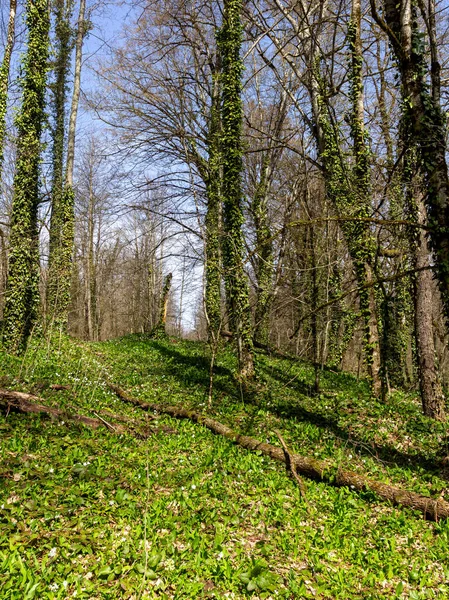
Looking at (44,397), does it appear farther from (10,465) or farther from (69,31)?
(69,31)

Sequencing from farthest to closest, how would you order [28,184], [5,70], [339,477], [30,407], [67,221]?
[67,221] < [28,184] < [5,70] < [30,407] < [339,477]

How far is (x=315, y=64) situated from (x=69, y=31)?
48.1 feet

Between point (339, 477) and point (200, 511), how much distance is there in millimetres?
2431

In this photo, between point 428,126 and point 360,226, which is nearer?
point 428,126

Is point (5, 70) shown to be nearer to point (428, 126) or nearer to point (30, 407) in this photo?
point (30, 407)

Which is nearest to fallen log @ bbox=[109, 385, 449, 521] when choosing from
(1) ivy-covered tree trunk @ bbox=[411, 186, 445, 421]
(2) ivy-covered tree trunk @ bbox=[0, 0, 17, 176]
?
(1) ivy-covered tree trunk @ bbox=[411, 186, 445, 421]

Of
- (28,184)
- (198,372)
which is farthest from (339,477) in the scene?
(28,184)

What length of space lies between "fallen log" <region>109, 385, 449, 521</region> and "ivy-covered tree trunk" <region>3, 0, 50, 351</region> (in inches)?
348

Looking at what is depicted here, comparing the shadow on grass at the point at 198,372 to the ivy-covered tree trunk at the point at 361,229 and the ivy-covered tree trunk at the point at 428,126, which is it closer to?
the ivy-covered tree trunk at the point at 361,229

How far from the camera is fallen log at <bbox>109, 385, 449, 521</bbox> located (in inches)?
216

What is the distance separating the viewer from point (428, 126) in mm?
5637

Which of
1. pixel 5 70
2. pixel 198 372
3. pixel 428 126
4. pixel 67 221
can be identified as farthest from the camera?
pixel 67 221

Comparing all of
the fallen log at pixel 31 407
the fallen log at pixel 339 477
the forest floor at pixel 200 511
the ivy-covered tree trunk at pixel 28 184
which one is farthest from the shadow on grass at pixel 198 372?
the ivy-covered tree trunk at pixel 28 184

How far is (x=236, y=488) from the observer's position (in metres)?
5.61
